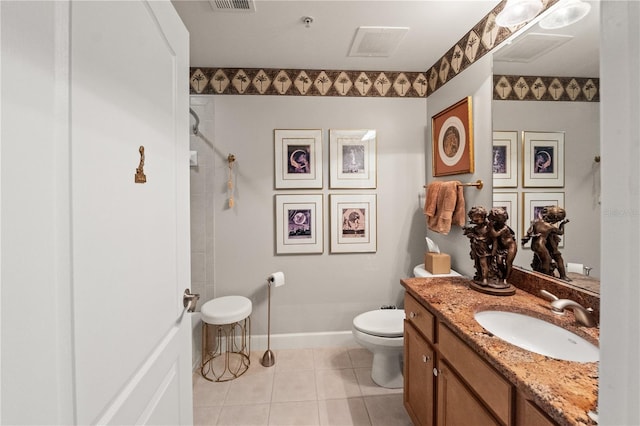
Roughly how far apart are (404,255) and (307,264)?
905 millimetres

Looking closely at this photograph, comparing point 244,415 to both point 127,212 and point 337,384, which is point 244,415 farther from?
point 127,212

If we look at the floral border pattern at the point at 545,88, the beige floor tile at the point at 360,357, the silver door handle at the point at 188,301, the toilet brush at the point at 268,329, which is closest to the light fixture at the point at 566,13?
the floral border pattern at the point at 545,88

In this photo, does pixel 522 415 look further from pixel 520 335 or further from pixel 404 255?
pixel 404 255

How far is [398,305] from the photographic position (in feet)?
8.02

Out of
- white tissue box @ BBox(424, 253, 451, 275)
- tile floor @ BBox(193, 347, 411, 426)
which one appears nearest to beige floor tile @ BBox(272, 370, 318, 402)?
tile floor @ BBox(193, 347, 411, 426)

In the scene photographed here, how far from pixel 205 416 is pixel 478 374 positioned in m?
1.66

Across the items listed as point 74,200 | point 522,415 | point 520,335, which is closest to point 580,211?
point 520,335

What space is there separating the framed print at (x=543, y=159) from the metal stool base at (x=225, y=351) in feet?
7.61

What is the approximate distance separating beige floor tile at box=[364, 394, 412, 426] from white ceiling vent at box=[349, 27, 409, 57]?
2.52m

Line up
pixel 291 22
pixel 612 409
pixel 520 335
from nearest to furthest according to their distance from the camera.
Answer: pixel 612 409 < pixel 520 335 < pixel 291 22

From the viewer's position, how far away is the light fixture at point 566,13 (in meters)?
1.15

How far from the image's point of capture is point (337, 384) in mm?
1942

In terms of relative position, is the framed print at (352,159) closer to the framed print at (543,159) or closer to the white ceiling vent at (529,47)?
the white ceiling vent at (529,47)

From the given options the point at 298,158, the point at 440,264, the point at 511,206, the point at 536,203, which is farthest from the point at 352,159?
the point at 536,203
